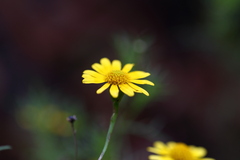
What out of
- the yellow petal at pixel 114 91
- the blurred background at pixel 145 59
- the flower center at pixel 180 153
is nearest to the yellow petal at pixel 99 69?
Answer: the yellow petal at pixel 114 91

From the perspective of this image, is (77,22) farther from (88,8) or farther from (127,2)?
(127,2)

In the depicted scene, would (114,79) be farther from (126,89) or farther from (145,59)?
(145,59)

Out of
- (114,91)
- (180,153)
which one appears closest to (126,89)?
(114,91)

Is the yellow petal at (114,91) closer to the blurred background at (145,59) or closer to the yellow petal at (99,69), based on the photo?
the yellow petal at (99,69)

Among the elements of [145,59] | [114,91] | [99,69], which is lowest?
[114,91]

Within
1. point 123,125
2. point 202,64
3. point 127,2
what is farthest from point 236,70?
point 123,125

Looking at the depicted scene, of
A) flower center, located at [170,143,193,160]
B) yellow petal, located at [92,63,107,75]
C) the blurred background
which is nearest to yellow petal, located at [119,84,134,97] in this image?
yellow petal, located at [92,63,107,75]

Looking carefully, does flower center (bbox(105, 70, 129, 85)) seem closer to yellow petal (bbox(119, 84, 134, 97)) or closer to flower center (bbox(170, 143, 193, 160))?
yellow petal (bbox(119, 84, 134, 97))
